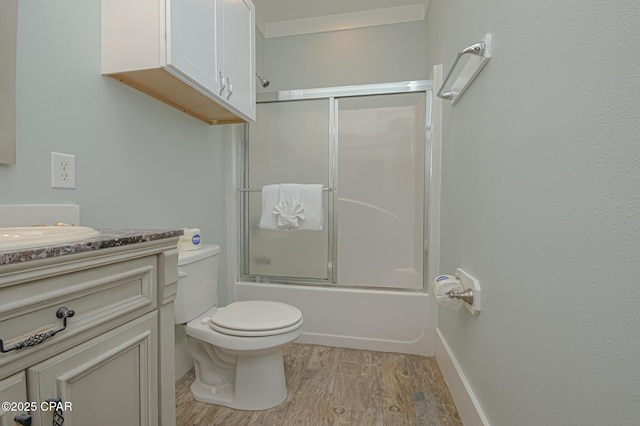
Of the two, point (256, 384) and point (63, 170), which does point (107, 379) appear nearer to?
point (63, 170)

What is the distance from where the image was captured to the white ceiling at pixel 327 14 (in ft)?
7.62

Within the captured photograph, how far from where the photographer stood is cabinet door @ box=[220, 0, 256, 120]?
147cm

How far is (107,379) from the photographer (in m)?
0.66

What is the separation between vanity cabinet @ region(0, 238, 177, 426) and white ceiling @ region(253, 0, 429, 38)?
2318 mm

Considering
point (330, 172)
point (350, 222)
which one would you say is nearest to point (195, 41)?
point (330, 172)

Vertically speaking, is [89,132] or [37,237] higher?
[89,132]

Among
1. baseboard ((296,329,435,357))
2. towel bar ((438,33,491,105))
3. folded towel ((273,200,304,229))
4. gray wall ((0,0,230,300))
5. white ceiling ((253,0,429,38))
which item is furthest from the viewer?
white ceiling ((253,0,429,38))

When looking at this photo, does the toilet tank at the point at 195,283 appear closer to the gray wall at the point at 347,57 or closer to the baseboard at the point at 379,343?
the baseboard at the point at 379,343

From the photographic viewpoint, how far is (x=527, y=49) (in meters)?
0.76

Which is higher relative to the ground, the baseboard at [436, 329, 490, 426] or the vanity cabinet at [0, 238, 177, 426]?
the vanity cabinet at [0, 238, 177, 426]

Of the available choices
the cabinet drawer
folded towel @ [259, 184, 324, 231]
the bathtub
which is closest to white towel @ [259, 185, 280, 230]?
folded towel @ [259, 184, 324, 231]

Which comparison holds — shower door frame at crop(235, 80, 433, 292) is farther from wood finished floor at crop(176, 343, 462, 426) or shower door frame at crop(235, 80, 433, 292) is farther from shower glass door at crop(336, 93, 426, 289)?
wood finished floor at crop(176, 343, 462, 426)

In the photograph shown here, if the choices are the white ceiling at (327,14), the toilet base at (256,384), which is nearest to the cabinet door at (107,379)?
the toilet base at (256,384)

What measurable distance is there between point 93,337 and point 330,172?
1709 millimetres
